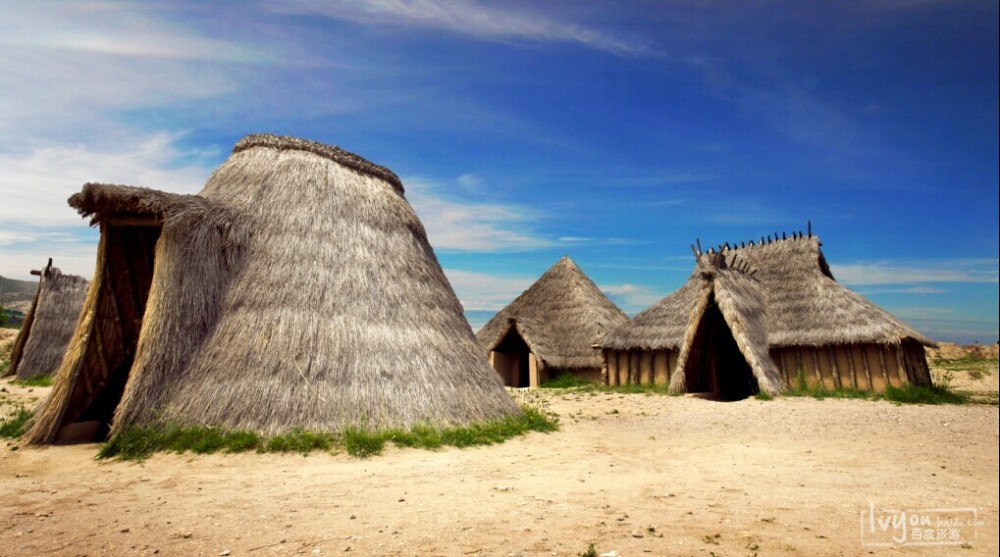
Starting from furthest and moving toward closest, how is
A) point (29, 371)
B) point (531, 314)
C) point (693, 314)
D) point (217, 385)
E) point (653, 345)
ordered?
point (531, 314), point (29, 371), point (653, 345), point (693, 314), point (217, 385)

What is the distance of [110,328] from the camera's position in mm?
9141

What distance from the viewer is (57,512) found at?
4.73m

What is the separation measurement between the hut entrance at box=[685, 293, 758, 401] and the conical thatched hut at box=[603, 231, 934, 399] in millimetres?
34

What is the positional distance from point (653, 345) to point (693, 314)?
2232 mm

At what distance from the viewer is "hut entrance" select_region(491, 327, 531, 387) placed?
22672 millimetres

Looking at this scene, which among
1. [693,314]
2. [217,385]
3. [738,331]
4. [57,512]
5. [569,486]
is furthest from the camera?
[693,314]

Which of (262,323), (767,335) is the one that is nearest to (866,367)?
(767,335)

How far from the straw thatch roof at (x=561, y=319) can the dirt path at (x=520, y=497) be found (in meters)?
11.8

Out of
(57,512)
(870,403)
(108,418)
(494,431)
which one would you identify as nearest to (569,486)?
(494,431)

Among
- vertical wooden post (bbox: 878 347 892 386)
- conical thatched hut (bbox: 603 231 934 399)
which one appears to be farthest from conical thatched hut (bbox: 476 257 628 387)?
vertical wooden post (bbox: 878 347 892 386)

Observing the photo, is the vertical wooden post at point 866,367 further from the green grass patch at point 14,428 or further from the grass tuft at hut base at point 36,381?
the grass tuft at hut base at point 36,381

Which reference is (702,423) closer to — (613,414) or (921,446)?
(613,414)

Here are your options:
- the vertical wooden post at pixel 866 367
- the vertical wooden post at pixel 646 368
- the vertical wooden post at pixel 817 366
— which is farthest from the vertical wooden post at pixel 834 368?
the vertical wooden post at pixel 646 368

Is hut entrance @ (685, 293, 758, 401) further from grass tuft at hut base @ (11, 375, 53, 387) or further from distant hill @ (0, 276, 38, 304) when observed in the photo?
distant hill @ (0, 276, 38, 304)
